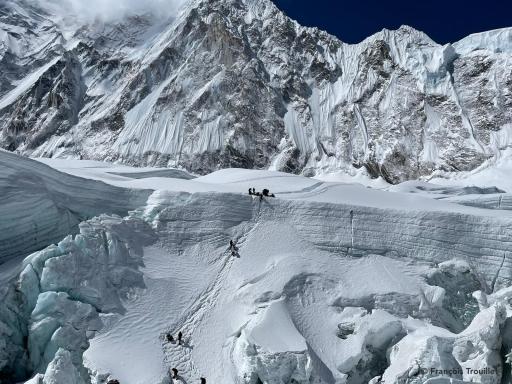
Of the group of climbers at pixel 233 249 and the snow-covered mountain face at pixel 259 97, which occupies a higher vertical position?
the snow-covered mountain face at pixel 259 97

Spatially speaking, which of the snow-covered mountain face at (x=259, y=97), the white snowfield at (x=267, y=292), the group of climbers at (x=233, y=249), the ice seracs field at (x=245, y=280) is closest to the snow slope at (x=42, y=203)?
the ice seracs field at (x=245, y=280)

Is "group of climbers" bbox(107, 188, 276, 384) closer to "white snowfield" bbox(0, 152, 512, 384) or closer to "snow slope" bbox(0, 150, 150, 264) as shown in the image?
"white snowfield" bbox(0, 152, 512, 384)

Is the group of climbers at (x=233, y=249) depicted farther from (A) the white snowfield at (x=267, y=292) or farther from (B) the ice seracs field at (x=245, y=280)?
(B) the ice seracs field at (x=245, y=280)

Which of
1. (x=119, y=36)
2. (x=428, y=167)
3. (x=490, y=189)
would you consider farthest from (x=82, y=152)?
(x=490, y=189)

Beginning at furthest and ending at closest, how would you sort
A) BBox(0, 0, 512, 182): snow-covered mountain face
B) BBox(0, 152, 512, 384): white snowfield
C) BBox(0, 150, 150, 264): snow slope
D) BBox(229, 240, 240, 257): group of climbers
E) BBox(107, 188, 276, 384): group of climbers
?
1. BBox(0, 0, 512, 182): snow-covered mountain face
2. BBox(229, 240, 240, 257): group of climbers
3. BBox(0, 150, 150, 264): snow slope
4. BBox(0, 152, 512, 384): white snowfield
5. BBox(107, 188, 276, 384): group of climbers

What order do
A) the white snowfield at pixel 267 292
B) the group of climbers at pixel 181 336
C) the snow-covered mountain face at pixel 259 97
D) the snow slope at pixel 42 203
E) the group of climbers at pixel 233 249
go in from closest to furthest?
the group of climbers at pixel 181 336
the white snowfield at pixel 267 292
the snow slope at pixel 42 203
the group of climbers at pixel 233 249
the snow-covered mountain face at pixel 259 97

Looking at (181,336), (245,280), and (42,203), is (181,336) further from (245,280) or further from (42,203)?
(42,203)

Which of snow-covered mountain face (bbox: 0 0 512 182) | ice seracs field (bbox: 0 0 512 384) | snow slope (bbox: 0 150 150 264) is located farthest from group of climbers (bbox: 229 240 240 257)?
snow-covered mountain face (bbox: 0 0 512 182)
